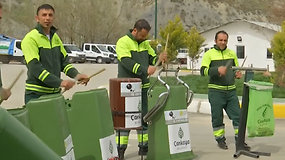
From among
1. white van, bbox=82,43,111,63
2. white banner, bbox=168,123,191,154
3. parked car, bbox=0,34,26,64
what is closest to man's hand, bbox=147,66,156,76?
white banner, bbox=168,123,191,154

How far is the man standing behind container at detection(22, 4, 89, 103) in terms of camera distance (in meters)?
5.17

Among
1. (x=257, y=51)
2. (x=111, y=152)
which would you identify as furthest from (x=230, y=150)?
(x=257, y=51)

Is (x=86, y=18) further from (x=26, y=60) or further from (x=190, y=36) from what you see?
(x=26, y=60)

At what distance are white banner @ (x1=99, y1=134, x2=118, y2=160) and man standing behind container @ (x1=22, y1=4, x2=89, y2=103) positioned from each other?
24.4 inches

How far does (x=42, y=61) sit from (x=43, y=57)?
40 mm

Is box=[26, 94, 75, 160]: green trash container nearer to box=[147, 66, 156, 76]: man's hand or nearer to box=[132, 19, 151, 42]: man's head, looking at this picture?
box=[147, 66, 156, 76]: man's hand

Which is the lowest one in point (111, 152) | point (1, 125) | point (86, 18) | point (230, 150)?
point (230, 150)

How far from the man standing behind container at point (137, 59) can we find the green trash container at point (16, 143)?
4.33 meters

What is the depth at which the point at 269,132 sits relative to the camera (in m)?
6.91

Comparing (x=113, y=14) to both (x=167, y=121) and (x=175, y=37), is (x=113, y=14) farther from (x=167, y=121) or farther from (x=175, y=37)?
(x=167, y=121)

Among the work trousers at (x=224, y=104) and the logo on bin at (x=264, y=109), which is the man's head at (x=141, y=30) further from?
the logo on bin at (x=264, y=109)

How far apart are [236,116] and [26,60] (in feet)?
11.4

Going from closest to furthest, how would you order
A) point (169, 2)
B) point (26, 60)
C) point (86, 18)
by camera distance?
point (26, 60) → point (86, 18) → point (169, 2)

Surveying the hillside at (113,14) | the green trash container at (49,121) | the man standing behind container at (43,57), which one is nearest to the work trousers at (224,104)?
the man standing behind container at (43,57)
